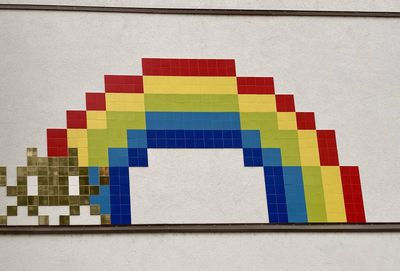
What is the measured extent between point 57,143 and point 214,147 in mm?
1682

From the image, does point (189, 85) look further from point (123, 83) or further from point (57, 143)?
point (57, 143)

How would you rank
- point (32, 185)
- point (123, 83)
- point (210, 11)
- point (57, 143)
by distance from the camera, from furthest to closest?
point (210, 11) → point (123, 83) → point (57, 143) → point (32, 185)

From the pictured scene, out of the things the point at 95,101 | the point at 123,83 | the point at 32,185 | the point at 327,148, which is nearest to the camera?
the point at 32,185

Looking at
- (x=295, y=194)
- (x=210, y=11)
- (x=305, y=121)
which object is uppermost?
(x=210, y=11)

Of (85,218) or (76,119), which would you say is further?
(76,119)

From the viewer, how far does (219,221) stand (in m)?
9.62

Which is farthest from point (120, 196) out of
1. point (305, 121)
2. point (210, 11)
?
point (210, 11)

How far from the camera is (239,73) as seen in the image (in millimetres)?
10289

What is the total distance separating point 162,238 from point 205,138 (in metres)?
1.22

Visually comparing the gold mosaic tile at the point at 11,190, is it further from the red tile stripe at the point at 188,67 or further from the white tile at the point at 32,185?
the red tile stripe at the point at 188,67

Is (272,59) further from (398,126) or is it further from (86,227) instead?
(86,227)

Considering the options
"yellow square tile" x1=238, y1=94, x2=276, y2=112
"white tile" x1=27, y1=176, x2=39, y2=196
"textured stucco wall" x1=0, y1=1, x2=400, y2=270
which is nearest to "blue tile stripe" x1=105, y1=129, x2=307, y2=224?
"yellow square tile" x1=238, y1=94, x2=276, y2=112

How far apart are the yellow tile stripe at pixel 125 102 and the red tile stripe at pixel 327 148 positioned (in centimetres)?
201

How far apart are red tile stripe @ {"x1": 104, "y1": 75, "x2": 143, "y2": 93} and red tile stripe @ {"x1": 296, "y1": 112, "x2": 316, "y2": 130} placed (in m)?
1.78
